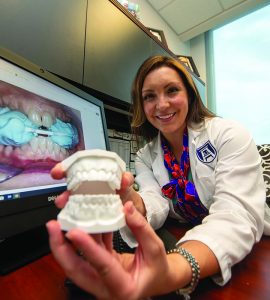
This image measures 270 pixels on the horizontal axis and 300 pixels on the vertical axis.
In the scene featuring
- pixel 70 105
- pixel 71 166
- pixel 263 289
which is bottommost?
pixel 263 289

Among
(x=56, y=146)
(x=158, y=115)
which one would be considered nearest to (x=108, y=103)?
(x=158, y=115)

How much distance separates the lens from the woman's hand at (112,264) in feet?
0.69

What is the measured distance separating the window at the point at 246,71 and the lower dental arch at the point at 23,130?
214 centimetres

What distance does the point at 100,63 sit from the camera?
103 cm

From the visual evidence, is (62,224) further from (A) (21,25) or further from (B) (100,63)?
(B) (100,63)

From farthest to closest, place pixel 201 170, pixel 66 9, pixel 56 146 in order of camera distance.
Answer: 1. pixel 66 9
2. pixel 201 170
3. pixel 56 146

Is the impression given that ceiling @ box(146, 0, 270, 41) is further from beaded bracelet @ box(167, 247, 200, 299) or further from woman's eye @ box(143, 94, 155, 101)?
beaded bracelet @ box(167, 247, 200, 299)

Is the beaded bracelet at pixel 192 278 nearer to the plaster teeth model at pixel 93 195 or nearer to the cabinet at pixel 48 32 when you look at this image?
the plaster teeth model at pixel 93 195

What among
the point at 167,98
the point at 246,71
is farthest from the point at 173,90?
the point at 246,71

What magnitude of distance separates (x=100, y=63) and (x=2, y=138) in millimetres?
693

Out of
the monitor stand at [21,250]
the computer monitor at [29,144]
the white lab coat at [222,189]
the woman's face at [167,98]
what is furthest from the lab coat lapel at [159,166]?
the monitor stand at [21,250]

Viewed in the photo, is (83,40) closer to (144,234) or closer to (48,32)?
(48,32)

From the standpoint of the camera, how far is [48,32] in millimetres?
808

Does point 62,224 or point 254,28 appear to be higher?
point 254,28
